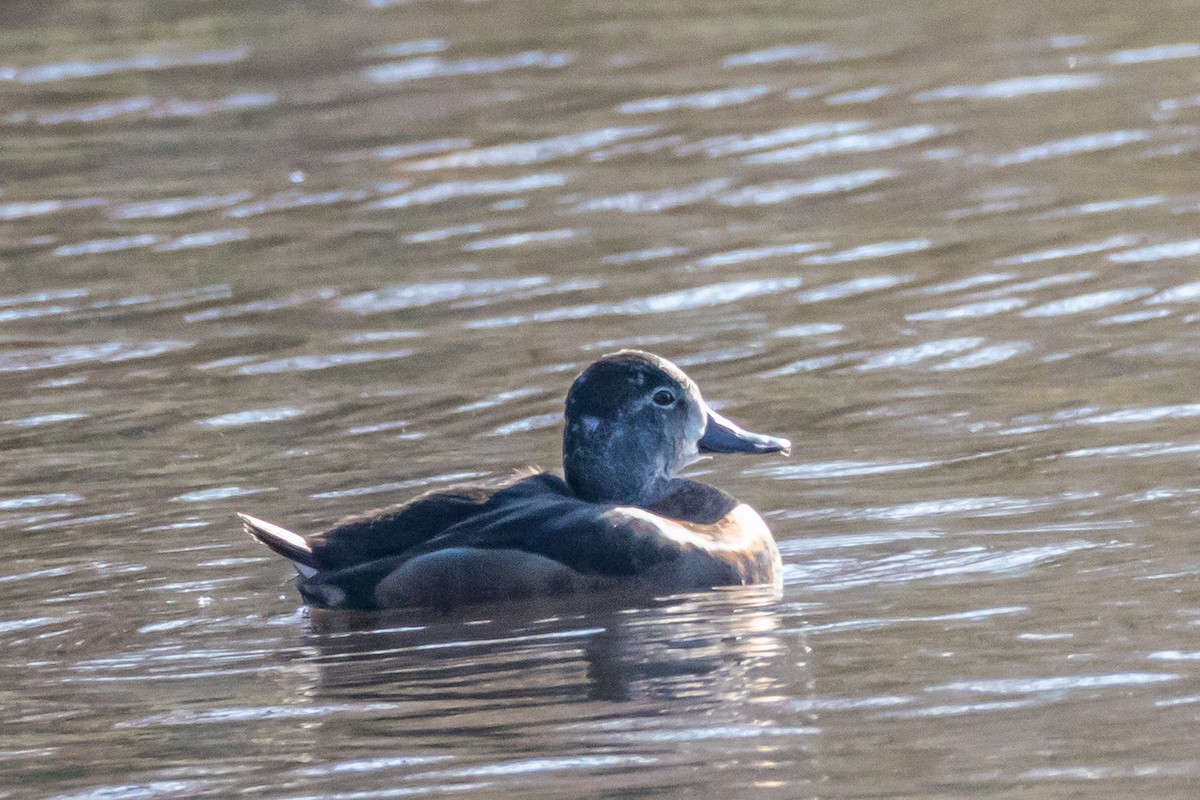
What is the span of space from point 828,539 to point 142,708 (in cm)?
255

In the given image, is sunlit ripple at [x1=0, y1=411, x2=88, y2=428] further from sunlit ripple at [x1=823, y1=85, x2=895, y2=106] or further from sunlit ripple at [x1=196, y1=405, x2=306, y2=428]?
sunlit ripple at [x1=823, y1=85, x2=895, y2=106]

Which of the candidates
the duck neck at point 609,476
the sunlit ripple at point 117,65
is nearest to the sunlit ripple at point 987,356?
the duck neck at point 609,476

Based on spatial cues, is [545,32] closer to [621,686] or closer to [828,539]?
[828,539]

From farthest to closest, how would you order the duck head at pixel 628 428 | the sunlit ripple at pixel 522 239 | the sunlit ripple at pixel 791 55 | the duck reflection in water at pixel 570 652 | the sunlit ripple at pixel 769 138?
1. the sunlit ripple at pixel 791 55
2. the sunlit ripple at pixel 769 138
3. the sunlit ripple at pixel 522 239
4. the duck head at pixel 628 428
5. the duck reflection in water at pixel 570 652

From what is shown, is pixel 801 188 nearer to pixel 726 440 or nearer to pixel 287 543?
pixel 726 440

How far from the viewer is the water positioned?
5.98m

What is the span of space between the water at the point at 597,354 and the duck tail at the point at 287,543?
7.1 inches

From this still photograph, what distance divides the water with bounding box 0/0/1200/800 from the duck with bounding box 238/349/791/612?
119 mm

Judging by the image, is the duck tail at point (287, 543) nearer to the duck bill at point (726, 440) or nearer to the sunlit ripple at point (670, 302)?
the duck bill at point (726, 440)

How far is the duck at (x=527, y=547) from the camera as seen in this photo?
24.2ft

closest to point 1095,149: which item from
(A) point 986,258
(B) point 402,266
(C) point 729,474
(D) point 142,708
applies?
(A) point 986,258

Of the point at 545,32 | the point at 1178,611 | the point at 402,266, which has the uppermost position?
the point at 545,32

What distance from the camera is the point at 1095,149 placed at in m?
13.7

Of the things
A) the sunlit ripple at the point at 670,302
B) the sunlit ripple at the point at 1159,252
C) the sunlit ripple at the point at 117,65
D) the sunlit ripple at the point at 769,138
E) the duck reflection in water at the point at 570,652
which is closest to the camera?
the duck reflection in water at the point at 570,652
